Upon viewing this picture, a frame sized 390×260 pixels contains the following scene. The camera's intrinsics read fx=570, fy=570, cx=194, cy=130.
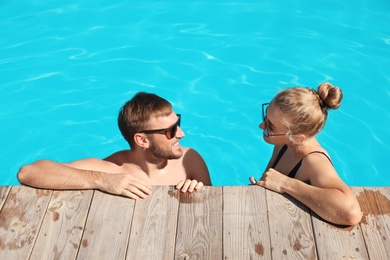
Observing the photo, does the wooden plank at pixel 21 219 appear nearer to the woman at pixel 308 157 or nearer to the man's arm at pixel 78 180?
the man's arm at pixel 78 180

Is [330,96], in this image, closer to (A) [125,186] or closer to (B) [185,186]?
(B) [185,186]

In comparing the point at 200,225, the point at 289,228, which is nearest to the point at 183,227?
the point at 200,225

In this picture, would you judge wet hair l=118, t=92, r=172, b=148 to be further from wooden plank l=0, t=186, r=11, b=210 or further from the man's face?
wooden plank l=0, t=186, r=11, b=210

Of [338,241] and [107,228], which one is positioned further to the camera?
[107,228]

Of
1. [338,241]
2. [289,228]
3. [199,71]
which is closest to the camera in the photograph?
[338,241]

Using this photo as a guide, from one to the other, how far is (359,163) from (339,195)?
9.66ft

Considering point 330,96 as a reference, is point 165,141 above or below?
below

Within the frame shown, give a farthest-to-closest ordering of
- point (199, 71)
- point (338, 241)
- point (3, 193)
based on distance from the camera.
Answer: point (199, 71), point (3, 193), point (338, 241)

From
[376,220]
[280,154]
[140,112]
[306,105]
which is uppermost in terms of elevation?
[306,105]

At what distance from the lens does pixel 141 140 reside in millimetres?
4188

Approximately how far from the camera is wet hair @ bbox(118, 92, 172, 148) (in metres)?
4.11

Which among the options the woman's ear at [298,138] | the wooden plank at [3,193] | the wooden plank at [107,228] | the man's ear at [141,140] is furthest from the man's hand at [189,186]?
the wooden plank at [3,193]

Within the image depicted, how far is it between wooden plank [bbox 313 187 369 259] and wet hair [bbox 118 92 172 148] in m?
1.36

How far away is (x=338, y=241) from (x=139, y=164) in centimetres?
176
